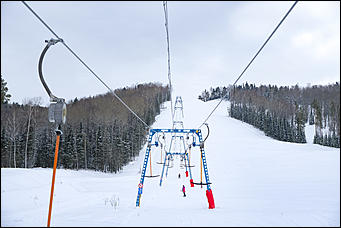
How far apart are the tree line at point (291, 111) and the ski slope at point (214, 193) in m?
0.98

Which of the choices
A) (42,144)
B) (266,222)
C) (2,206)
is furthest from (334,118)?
(42,144)

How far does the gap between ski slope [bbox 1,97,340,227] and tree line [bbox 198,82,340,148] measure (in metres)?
0.98

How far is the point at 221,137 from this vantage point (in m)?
35.8

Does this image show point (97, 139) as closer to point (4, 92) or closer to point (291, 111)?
point (291, 111)

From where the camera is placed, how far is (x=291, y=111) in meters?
24.2

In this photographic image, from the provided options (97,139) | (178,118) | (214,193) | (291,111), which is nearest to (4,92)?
(214,193)

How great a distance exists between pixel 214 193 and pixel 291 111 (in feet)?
60.0

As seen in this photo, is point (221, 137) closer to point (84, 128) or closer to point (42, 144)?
point (84, 128)

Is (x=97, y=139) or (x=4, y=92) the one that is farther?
(x=97, y=139)

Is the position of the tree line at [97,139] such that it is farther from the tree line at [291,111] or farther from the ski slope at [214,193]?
the tree line at [291,111]

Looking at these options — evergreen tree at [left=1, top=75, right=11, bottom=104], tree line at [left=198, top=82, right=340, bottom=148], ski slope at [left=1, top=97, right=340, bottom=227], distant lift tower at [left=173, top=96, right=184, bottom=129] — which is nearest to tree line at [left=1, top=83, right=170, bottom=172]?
ski slope at [left=1, top=97, right=340, bottom=227]

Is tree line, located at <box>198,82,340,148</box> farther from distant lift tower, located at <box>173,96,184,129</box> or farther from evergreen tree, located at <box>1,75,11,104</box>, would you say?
distant lift tower, located at <box>173,96,184,129</box>

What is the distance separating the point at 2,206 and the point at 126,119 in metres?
36.8

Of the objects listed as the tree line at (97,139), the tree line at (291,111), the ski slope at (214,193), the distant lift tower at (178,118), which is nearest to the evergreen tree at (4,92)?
the ski slope at (214,193)
